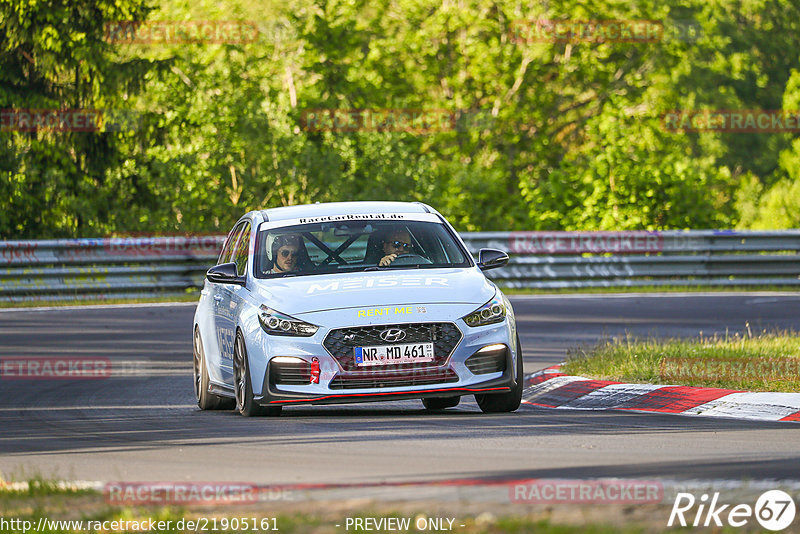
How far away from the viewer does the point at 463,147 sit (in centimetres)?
4472

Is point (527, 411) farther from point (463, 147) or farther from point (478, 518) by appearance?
point (463, 147)

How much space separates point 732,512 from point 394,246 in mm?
5839

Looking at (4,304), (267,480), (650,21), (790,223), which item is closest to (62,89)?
(4,304)

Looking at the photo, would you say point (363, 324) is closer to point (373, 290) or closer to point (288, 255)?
point (373, 290)

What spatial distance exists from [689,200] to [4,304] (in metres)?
13.4

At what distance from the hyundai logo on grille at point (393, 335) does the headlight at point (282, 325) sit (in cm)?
46

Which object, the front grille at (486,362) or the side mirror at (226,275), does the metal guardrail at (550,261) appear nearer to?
the side mirror at (226,275)

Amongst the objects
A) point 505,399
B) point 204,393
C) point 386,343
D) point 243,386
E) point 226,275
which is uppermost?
point 226,275

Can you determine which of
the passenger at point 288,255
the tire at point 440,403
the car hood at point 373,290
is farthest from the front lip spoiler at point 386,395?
the passenger at point 288,255

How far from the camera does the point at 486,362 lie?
1059cm

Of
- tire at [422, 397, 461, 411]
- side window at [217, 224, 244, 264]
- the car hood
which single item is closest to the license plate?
the car hood

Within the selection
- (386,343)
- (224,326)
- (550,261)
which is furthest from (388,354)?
(550,261)

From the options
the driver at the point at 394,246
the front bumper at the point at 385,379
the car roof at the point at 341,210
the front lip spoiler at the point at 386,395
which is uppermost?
the car roof at the point at 341,210

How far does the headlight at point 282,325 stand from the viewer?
10523 millimetres
